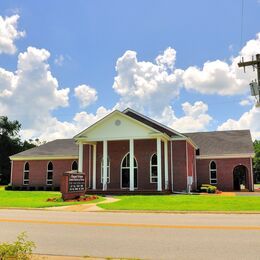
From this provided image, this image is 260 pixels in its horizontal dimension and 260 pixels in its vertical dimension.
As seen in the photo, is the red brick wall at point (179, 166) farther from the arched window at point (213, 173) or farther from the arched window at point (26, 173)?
the arched window at point (26, 173)

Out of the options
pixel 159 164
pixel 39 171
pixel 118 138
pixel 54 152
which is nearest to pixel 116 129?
pixel 118 138

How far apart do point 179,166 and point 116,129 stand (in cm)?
670

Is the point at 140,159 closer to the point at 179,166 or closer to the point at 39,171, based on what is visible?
the point at 179,166

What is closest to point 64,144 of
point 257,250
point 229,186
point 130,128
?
point 130,128

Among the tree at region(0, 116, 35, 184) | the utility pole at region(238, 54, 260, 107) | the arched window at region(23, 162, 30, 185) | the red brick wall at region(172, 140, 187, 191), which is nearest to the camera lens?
the utility pole at region(238, 54, 260, 107)

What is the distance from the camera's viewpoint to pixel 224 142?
41.5m

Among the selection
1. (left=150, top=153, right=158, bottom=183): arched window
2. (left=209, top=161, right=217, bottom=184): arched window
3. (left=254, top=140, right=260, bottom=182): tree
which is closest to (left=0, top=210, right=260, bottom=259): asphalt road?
(left=150, top=153, right=158, bottom=183): arched window

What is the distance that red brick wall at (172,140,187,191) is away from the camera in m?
33.2

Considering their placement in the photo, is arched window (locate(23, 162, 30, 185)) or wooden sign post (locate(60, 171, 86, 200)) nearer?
wooden sign post (locate(60, 171, 86, 200))

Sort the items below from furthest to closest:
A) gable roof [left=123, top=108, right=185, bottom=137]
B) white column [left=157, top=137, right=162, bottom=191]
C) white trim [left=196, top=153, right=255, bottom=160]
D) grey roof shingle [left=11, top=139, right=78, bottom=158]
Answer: grey roof shingle [left=11, top=139, right=78, bottom=158]
white trim [left=196, top=153, right=255, bottom=160]
gable roof [left=123, top=108, right=185, bottom=137]
white column [left=157, top=137, right=162, bottom=191]

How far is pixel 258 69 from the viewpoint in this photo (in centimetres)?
1789

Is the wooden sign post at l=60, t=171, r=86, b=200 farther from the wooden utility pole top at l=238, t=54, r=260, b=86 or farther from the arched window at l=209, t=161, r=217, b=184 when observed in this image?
the arched window at l=209, t=161, r=217, b=184

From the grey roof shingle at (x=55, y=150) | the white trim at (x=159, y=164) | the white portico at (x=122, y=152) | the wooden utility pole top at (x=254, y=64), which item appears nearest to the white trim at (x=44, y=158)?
the grey roof shingle at (x=55, y=150)

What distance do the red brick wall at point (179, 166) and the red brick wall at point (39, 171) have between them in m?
13.6
